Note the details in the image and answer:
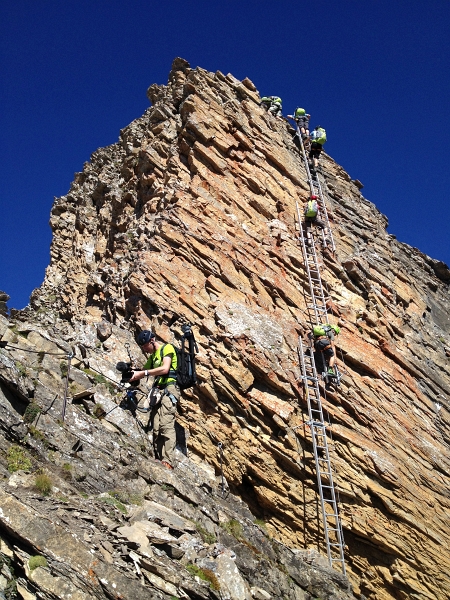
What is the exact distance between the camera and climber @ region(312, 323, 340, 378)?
17.2 m

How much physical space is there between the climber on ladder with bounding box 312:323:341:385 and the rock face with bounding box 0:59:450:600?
2.09 feet

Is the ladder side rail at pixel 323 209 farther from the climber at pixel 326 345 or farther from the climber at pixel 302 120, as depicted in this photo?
the climber at pixel 326 345

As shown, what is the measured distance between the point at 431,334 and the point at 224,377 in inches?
444

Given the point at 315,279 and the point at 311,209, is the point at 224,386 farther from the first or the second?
the point at 311,209

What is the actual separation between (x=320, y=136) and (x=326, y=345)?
12.7m

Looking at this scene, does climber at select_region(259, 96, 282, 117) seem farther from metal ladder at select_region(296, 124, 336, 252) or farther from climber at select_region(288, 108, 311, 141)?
metal ladder at select_region(296, 124, 336, 252)

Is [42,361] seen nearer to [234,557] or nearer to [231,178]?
[234,557]

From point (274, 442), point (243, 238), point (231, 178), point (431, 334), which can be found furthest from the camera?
point (431, 334)

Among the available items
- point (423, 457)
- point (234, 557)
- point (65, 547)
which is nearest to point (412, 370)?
point (423, 457)

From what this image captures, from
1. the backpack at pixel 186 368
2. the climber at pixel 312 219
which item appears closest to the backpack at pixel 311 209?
the climber at pixel 312 219

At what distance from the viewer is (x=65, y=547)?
290 inches

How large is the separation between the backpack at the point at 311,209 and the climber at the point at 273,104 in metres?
6.60

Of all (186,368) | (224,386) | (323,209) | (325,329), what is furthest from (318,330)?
(323,209)

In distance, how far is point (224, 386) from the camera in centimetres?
1577
